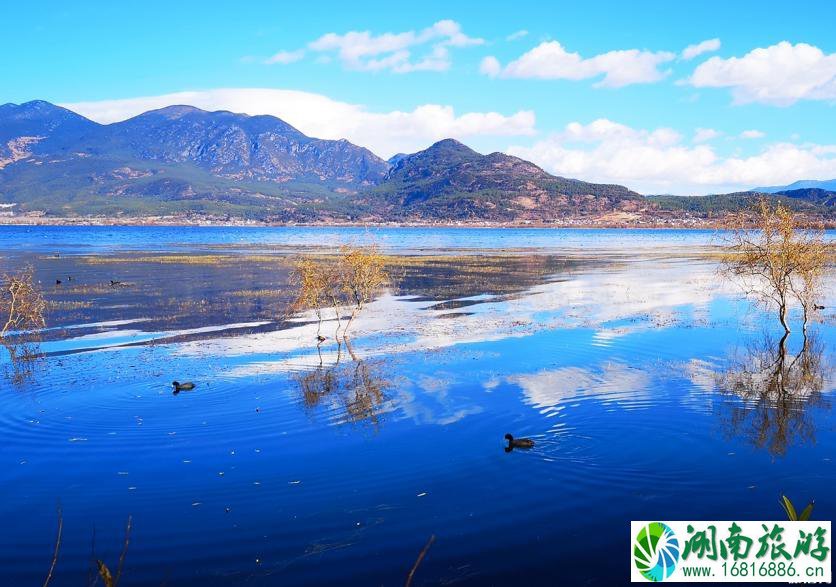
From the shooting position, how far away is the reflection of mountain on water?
72.6 feet

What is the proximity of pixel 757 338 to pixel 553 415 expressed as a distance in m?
21.4

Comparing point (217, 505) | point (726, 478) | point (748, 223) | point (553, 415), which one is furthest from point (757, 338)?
point (217, 505)

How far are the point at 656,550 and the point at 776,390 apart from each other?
18326mm

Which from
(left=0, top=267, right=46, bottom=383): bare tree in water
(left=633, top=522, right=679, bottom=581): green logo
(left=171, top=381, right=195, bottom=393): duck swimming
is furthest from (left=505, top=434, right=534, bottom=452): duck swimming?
(left=0, top=267, right=46, bottom=383): bare tree in water

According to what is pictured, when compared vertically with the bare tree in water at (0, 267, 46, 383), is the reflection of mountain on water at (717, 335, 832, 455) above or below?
below

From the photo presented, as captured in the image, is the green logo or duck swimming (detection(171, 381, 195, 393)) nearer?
the green logo

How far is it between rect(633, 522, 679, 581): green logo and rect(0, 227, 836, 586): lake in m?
1.07

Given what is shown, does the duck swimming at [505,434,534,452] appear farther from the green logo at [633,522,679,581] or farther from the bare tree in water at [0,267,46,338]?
the bare tree in water at [0,267,46,338]

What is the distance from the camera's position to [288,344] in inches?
1505

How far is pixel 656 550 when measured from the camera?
41.4ft

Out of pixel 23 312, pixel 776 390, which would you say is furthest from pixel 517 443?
pixel 23 312

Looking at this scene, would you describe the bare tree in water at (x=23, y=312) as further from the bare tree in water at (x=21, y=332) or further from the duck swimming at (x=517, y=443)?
the duck swimming at (x=517, y=443)

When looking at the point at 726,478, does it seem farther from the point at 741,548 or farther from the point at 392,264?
the point at 392,264

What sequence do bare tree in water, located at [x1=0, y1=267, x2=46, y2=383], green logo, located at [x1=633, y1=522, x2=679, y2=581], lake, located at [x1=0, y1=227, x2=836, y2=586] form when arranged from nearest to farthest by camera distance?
1. green logo, located at [x1=633, y1=522, x2=679, y2=581]
2. lake, located at [x1=0, y1=227, x2=836, y2=586]
3. bare tree in water, located at [x1=0, y1=267, x2=46, y2=383]
